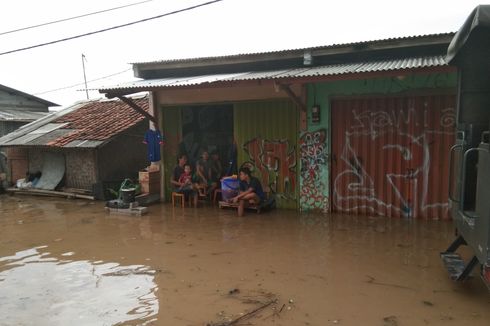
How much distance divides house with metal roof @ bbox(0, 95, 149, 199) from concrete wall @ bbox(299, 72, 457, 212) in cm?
576

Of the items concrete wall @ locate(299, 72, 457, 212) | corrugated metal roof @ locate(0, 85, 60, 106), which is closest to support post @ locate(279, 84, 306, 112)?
concrete wall @ locate(299, 72, 457, 212)

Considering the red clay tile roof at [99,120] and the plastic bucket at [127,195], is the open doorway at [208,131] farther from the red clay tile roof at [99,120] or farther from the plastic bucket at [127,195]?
the red clay tile roof at [99,120]

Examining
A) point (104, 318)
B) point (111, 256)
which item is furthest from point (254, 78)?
point (104, 318)

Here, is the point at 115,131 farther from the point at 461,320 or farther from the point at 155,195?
the point at 461,320

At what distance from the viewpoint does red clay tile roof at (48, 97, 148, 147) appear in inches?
471

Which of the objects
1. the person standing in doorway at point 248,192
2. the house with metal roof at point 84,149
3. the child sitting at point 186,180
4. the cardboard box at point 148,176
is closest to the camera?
the person standing in doorway at point 248,192

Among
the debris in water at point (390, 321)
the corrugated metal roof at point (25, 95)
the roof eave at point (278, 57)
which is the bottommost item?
the debris in water at point (390, 321)

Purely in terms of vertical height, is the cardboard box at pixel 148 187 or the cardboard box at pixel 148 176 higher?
the cardboard box at pixel 148 176

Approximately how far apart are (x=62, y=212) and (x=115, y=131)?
2958mm

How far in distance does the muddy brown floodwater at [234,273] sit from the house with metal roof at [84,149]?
137 inches

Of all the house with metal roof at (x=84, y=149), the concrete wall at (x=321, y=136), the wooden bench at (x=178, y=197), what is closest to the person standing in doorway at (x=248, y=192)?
the concrete wall at (x=321, y=136)

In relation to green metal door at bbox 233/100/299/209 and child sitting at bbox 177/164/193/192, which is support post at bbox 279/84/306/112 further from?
child sitting at bbox 177/164/193/192

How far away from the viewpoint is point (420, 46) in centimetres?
778

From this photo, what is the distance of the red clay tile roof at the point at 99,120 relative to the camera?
11961 mm
